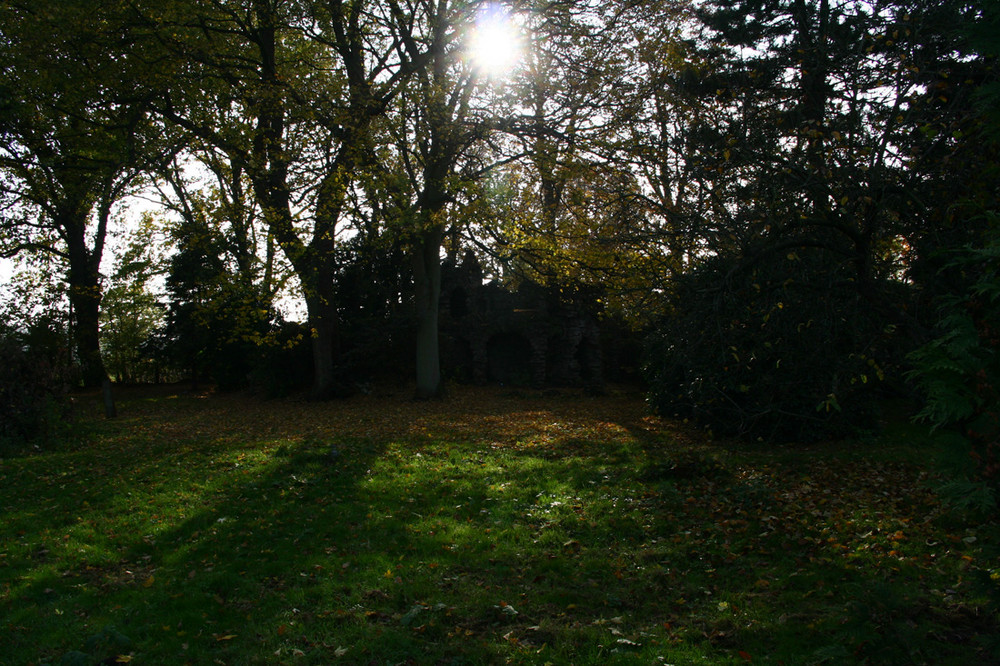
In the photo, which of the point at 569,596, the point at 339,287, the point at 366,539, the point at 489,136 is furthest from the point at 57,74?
the point at 569,596

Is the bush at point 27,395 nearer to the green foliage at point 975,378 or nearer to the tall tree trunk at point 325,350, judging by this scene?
the tall tree trunk at point 325,350

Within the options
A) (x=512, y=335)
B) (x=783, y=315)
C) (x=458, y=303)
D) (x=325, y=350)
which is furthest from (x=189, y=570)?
(x=458, y=303)

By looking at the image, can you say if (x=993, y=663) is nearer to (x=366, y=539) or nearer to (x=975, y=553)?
(x=975, y=553)

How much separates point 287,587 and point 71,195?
17092 millimetres

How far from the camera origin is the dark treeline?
17.9ft

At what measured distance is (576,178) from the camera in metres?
16.7

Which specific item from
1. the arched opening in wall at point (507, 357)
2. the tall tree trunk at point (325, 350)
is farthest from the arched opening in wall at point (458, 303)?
the tall tree trunk at point (325, 350)

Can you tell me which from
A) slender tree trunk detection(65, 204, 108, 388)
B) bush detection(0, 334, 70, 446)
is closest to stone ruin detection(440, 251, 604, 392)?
slender tree trunk detection(65, 204, 108, 388)

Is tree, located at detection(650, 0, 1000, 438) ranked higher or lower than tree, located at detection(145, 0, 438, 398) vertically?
lower

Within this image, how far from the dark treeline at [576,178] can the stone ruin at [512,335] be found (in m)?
0.80

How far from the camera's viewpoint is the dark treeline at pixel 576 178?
5.46 metres

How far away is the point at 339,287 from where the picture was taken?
2648cm

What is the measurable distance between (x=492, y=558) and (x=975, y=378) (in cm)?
445

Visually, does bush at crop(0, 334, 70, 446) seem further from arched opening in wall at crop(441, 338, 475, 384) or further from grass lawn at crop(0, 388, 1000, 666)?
arched opening in wall at crop(441, 338, 475, 384)
